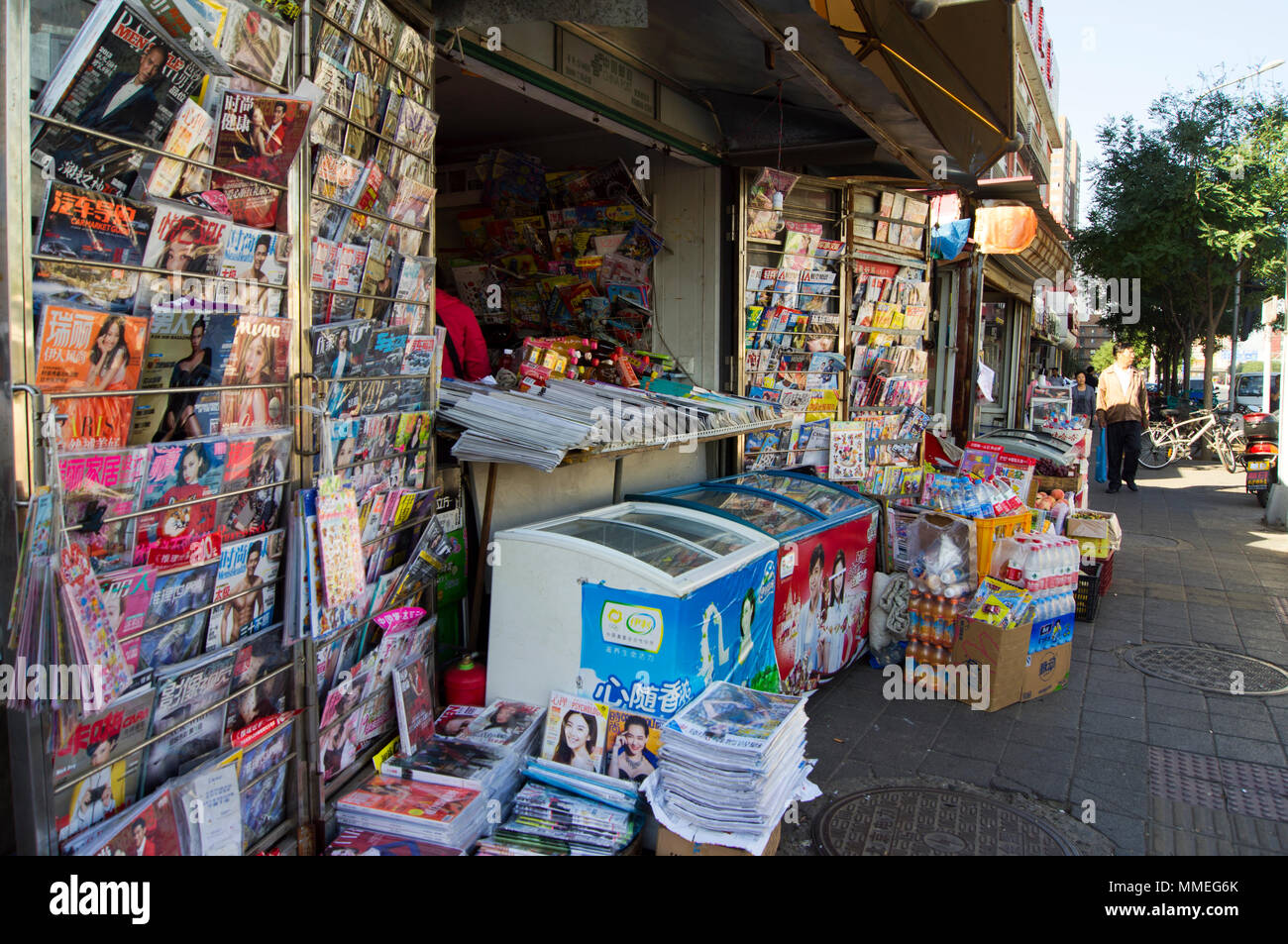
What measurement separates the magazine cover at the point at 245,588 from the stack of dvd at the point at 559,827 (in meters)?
1.00

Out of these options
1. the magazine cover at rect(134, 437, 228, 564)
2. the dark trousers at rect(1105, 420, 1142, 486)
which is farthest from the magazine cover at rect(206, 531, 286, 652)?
the dark trousers at rect(1105, 420, 1142, 486)

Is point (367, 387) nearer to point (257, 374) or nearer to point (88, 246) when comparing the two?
point (257, 374)

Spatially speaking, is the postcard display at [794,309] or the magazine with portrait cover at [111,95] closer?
the magazine with portrait cover at [111,95]

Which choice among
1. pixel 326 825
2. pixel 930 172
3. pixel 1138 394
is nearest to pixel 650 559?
pixel 326 825

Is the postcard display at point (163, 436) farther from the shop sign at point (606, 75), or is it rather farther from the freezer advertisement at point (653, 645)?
the shop sign at point (606, 75)

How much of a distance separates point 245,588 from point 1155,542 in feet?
29.9

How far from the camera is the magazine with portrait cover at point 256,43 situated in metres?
2.39

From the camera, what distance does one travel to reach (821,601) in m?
4.67

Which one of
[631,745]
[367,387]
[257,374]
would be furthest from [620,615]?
[257,374]

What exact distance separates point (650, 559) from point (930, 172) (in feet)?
15.3

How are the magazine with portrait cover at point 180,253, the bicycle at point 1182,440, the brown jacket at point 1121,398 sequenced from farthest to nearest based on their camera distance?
the bicycle at point 1182,440 < the brown jacket at point 1121,398 < the magazine with portrait cover at point 180,253

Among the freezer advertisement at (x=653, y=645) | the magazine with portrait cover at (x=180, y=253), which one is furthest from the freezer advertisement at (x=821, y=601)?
the magazine with portrait cover at (x=180, y=253)

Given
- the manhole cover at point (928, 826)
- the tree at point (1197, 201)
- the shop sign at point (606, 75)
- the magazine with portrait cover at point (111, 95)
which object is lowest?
the manhole cover at point (928, 826)

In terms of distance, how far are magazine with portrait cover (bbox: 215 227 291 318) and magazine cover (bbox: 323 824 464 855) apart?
1.69 metres
